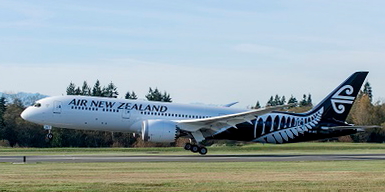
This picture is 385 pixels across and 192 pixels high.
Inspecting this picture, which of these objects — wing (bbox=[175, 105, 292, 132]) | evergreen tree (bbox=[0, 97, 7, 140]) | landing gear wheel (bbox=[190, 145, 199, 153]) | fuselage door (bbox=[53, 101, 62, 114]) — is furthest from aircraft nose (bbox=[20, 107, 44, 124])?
evergreen tree (bbox=[0, 97, 7, 140])

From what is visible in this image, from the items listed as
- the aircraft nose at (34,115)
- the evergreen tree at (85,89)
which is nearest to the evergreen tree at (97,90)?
the evergreen tree at (85,89)

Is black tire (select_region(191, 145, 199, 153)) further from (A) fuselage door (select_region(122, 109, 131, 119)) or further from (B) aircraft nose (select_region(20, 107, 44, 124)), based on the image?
(B) aircraft nose (select_region(20, 107, 44, 124))

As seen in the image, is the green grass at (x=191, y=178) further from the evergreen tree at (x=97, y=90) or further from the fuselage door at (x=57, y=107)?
the evergreen tree at (x=97, y=90)

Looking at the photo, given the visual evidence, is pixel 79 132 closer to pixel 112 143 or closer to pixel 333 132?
pixel 112 143

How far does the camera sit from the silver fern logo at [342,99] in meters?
49.5

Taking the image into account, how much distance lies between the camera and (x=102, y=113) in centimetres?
4766

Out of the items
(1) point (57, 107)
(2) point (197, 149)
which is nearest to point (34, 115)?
(1) point (57, 107)

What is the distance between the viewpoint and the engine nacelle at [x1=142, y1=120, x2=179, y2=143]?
45469 mm

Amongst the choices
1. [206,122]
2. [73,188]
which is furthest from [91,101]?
[73,188]

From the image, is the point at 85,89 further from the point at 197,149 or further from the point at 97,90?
the point at 197,149

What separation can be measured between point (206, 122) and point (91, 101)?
26.9 feet

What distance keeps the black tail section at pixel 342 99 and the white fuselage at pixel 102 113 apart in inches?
361

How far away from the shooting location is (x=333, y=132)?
50406mm

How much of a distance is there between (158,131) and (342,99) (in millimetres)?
13877
